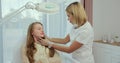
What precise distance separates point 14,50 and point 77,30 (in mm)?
498

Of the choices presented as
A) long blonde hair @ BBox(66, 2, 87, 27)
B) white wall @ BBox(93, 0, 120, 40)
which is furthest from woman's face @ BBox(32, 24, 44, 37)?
→ white wall @ BBox(93, 0, 120, 40)

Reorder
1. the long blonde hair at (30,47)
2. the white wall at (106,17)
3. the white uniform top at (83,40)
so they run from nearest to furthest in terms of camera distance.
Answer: the long blonde hair at (30,47)
the white uniform top at (83,40)
the white wall at (106,17)

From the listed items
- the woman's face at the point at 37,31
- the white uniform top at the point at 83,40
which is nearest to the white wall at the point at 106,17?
the white uniform top at the point at 83,40

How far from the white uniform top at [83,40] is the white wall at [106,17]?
0.86 metres

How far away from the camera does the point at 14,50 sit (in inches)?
62.1

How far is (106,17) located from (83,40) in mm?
1089

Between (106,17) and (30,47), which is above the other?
(106,17)

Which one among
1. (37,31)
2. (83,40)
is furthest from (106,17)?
(37,31)

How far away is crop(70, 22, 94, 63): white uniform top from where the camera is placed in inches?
62.6

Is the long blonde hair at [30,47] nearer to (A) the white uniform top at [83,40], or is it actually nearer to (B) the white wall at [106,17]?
(A) the white uniform top at [83,40]

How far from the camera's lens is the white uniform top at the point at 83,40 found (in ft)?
5.22

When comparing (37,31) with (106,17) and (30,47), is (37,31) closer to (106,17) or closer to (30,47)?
(30,47)

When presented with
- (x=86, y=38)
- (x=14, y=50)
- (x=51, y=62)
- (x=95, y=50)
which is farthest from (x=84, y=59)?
(x=95, y=50)

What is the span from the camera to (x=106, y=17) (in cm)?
258
